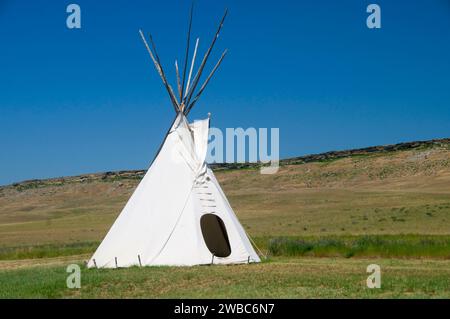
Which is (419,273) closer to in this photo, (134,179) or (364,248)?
(364,248)

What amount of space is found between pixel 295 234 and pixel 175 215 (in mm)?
17795

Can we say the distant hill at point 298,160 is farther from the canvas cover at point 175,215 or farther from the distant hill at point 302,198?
the canvas cover at point 175,215

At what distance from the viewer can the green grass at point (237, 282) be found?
13.3 metres

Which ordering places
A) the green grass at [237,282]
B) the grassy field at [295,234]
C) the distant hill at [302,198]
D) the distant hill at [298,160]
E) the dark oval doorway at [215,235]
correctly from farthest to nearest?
the distant hill at [298,160] → the distant hill at [302,198] → the dark oval doorway at [215,235] → the grassy field at [295,234] → the green grass at [237,282]

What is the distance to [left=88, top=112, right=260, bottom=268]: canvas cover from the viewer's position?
1898 cm

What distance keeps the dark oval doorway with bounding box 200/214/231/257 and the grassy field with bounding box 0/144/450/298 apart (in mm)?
1683

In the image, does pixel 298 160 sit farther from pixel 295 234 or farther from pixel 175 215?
pixel 175 215

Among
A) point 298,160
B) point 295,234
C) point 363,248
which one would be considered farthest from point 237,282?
point 298,160

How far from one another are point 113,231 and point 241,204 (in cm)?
4925

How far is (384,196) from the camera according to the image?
2442 inches

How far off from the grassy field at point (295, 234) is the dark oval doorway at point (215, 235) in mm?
1683

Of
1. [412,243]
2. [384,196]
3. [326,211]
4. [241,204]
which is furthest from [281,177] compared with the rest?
[412,243]

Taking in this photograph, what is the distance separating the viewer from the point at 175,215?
63.6ft

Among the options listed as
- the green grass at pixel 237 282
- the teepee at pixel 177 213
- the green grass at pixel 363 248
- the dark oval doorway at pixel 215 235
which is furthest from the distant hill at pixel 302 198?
the green grass at pixel 237 282
